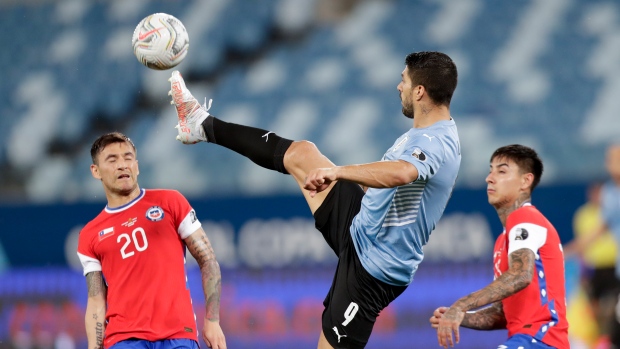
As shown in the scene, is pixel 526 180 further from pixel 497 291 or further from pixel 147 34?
pixel 147 34

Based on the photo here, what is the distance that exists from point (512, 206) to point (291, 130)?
6.75 meters

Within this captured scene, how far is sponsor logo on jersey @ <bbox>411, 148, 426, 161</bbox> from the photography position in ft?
14.9

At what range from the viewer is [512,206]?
530 cm

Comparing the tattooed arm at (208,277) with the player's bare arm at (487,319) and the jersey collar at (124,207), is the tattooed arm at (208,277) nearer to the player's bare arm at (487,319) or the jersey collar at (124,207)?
the jersey collar at (124,207)

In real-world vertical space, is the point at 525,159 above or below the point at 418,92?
below

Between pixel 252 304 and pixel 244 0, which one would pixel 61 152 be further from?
pixel 252 304

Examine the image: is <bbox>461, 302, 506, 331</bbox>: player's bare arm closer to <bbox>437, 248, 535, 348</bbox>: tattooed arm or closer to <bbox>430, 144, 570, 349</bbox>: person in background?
<bbox>430, 144, 570, 349</bbox>: person in background

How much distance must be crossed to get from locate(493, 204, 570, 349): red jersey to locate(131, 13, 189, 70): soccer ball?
2434 mm

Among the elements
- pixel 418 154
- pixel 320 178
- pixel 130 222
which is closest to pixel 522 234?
pixel 418 154

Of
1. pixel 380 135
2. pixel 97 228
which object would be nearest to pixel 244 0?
pixel 380 135

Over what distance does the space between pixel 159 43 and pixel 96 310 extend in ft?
5.82

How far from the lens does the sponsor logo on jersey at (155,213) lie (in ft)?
17.6

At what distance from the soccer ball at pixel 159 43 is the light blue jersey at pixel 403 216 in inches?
65.0

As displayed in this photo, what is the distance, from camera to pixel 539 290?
496cm
